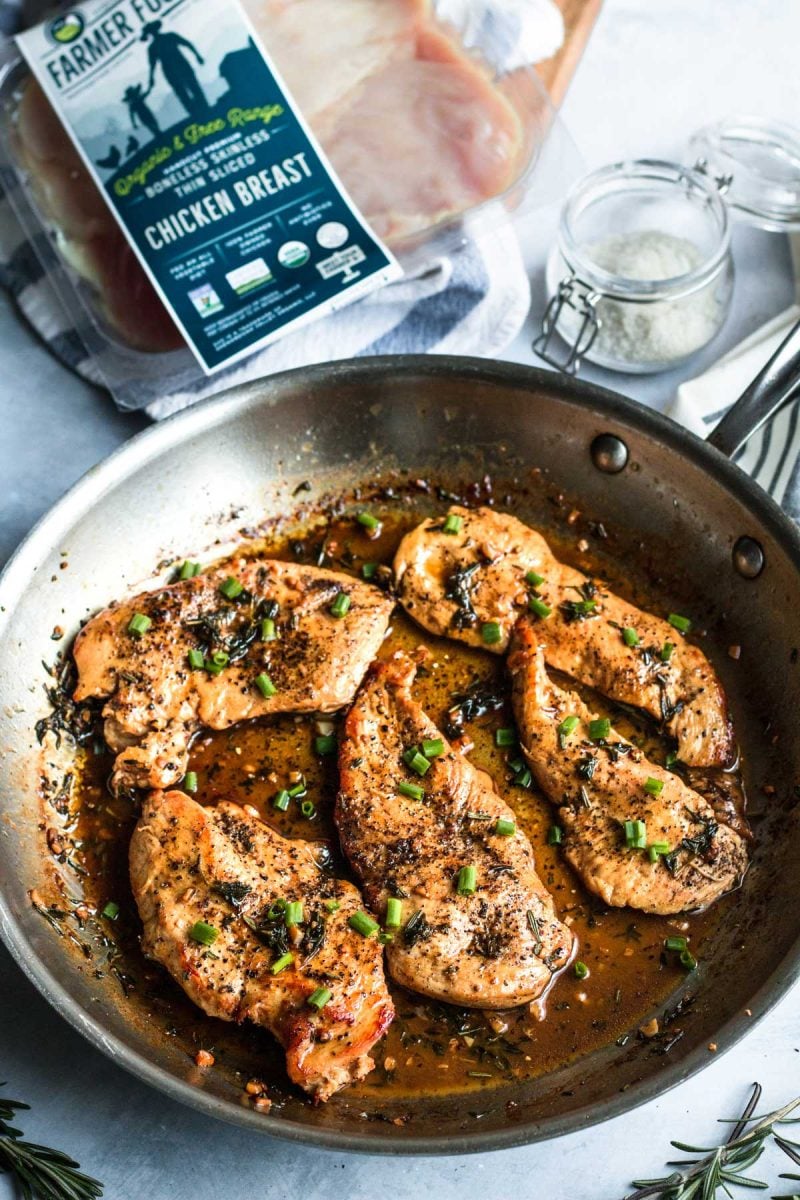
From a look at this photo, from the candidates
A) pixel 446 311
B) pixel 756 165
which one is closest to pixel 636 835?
pixel 446 311

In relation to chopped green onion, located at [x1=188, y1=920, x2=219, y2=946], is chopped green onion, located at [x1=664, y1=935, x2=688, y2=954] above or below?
below

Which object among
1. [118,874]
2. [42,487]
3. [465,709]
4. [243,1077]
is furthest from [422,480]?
[243,1077]

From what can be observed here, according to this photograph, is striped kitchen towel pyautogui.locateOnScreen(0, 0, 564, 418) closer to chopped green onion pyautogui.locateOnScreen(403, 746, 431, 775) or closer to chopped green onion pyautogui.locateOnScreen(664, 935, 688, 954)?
chopped green onion pyautogui.locateOnScreen(403, 746, 431, 775)

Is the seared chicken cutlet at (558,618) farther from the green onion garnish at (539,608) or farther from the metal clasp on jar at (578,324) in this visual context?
the metal clasp on jar at (578,324)

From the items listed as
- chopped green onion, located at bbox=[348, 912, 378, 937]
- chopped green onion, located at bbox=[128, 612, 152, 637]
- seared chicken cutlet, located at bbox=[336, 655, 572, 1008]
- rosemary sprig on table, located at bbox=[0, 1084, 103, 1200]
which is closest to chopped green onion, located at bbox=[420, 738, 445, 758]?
seared chicken cutlet, located at bbox=[336, 655, 572, 1008]

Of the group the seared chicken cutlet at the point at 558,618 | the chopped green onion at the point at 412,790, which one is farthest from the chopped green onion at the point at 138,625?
the chopped green onion at the point at 412,790
